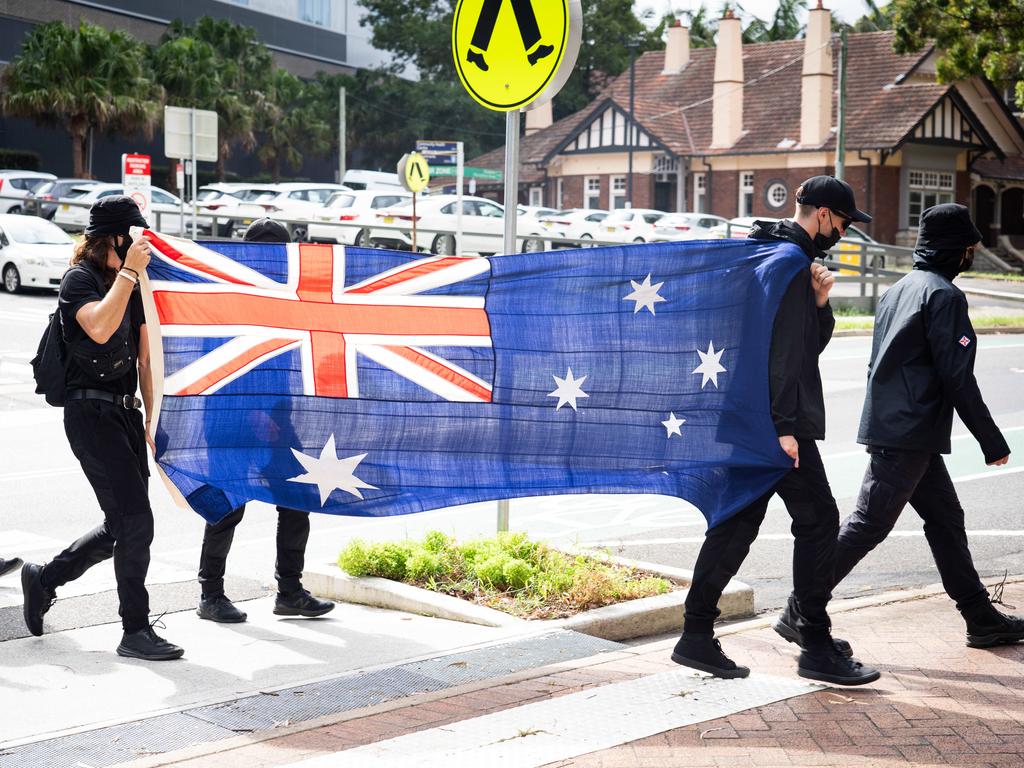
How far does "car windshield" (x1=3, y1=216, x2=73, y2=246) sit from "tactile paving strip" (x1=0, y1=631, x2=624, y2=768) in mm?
22762

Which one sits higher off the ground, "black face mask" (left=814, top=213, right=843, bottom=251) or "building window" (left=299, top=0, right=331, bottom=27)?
"building window" (left=299, top=0, right=331, bottom=27)

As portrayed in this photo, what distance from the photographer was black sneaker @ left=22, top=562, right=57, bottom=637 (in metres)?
6.19

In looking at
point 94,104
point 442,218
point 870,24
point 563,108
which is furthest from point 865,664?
point 870,24

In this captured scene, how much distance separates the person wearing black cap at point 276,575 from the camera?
21.5 ft

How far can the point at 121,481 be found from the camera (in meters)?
5.75

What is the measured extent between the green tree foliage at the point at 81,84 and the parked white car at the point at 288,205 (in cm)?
1062

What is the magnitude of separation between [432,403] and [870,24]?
77.7 metres

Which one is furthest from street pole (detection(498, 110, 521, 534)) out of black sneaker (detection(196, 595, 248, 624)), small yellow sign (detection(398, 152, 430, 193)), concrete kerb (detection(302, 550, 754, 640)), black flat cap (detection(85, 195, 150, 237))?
small yellow sign (detection(398, 152, 430, 193))

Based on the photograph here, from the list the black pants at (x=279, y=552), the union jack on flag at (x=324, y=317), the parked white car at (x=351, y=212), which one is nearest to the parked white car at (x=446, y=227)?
the parked white car at (x=351, y=212)

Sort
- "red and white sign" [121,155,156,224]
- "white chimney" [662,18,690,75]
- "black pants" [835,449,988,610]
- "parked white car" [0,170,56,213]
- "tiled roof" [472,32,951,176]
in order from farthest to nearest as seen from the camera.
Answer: "white chimney" [662,18,690,75] < "tiled roof" [472,32,951,176] < "parked white car" [0,170,56,213] < "red and white sign" [121,155,156,224] < "black pants" [835,449,988,610]

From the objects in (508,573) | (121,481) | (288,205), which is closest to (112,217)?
(121,481)

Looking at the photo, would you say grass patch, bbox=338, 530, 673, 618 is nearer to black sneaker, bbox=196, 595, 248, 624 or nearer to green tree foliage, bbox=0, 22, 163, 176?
black sneaker, bbox=196, 595, 248, 624

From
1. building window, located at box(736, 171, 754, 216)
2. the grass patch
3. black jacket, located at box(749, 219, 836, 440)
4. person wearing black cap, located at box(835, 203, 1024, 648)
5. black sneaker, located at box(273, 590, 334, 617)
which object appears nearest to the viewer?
black jacket, located at box(749, 219, 836, 440)

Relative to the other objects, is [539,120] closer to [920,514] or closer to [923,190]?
[923,190]
